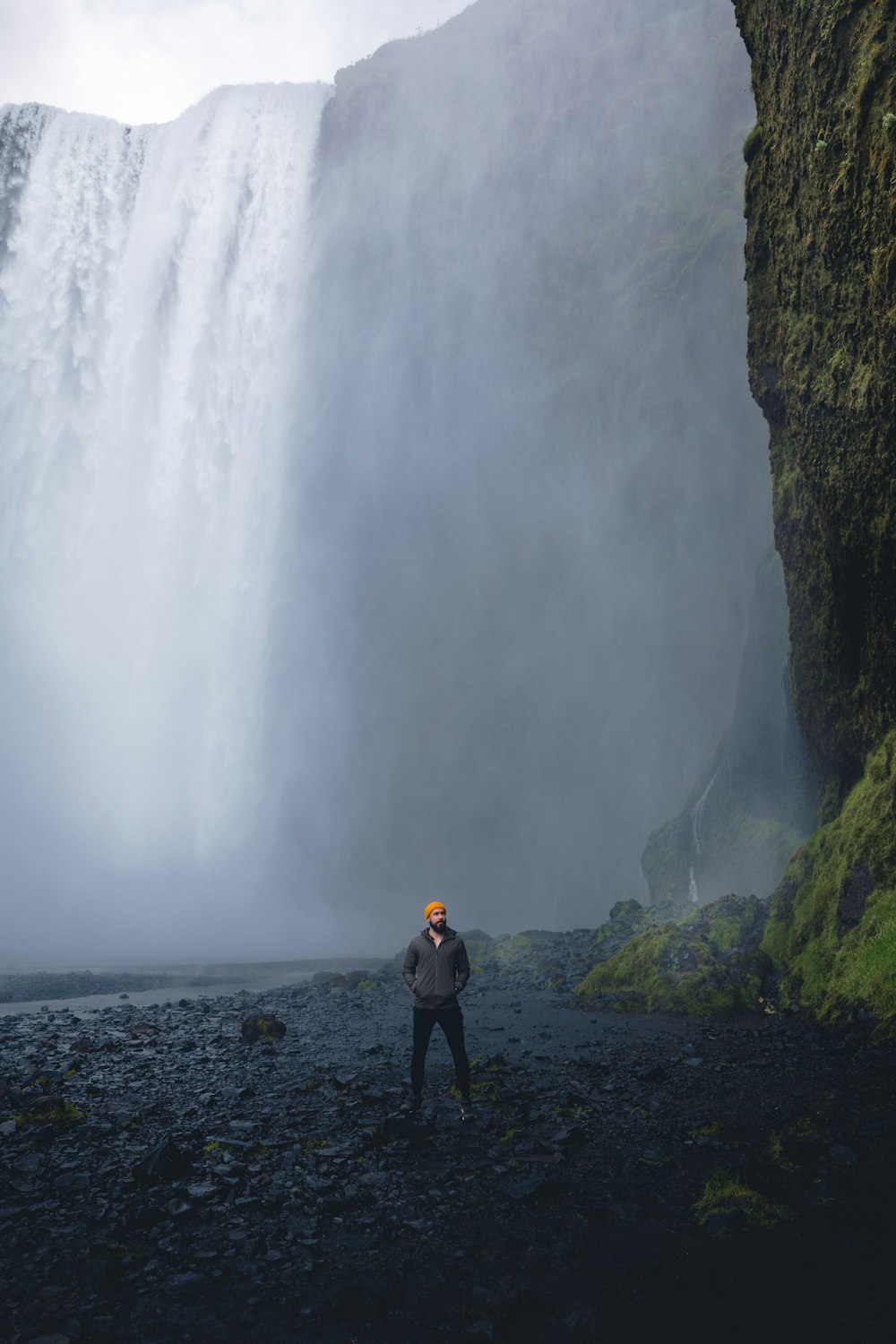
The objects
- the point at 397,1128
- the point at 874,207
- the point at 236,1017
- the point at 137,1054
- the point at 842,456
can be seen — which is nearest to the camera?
the point at 397,1128

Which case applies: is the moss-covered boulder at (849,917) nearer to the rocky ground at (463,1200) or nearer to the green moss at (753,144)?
the rocky ground at (463,1200)

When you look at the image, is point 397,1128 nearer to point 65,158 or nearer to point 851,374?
point 851,374

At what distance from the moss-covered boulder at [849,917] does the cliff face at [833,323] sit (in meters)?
1.51

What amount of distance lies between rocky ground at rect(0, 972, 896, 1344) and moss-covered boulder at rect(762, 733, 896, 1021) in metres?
1.05

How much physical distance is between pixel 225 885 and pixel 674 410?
143ft

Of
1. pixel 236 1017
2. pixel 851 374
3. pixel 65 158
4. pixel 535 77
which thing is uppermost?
pixel 535 77

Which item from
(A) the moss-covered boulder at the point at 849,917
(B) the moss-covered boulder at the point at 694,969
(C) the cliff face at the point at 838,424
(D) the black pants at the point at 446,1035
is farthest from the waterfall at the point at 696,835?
(D) the black pants at the point at 446,1035

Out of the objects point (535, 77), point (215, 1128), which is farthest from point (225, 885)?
point (535, 77)

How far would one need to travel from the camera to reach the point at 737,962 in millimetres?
14031

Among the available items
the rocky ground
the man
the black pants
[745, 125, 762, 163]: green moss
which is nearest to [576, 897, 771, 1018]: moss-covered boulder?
the rocky ground

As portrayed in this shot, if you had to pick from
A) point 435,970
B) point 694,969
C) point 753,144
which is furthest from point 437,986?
point 753,144

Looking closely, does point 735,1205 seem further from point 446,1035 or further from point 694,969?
point 694,969

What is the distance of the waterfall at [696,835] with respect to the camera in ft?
93.7

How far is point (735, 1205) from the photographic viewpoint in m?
4.96
